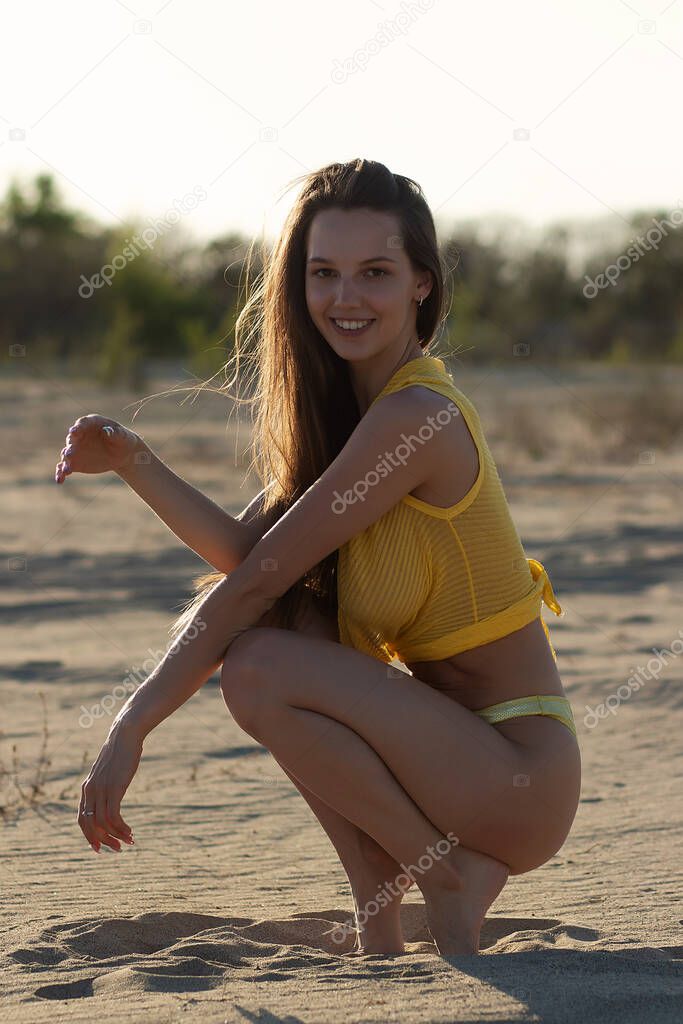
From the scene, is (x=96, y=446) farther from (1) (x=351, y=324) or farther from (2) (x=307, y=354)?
(1) (x=351, y=324)

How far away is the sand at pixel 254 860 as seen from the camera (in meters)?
2.48

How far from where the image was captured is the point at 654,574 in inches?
307

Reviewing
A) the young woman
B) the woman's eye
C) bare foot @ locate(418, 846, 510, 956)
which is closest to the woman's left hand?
the young woman

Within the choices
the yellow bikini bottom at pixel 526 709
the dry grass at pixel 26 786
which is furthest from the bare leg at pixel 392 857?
the dry grass at pixel 26 786

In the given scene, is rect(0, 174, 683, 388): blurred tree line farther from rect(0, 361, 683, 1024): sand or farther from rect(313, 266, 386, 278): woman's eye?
rect(313, 266, 386, 278): woman's eye

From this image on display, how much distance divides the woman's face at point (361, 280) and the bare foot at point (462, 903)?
1.12 m

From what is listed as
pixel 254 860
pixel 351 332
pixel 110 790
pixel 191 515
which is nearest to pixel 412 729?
pixel 110 790

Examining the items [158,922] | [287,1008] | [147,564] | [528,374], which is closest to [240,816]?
[158,922]

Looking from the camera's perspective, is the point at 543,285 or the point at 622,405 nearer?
the point at 622,405

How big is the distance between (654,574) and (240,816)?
4379 mm

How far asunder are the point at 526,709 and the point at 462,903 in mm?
424

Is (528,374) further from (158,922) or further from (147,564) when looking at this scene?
(158,922)

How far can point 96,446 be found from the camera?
3012 millimetres

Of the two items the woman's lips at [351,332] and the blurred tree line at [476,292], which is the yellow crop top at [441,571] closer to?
the woman's lips at [351,332]
